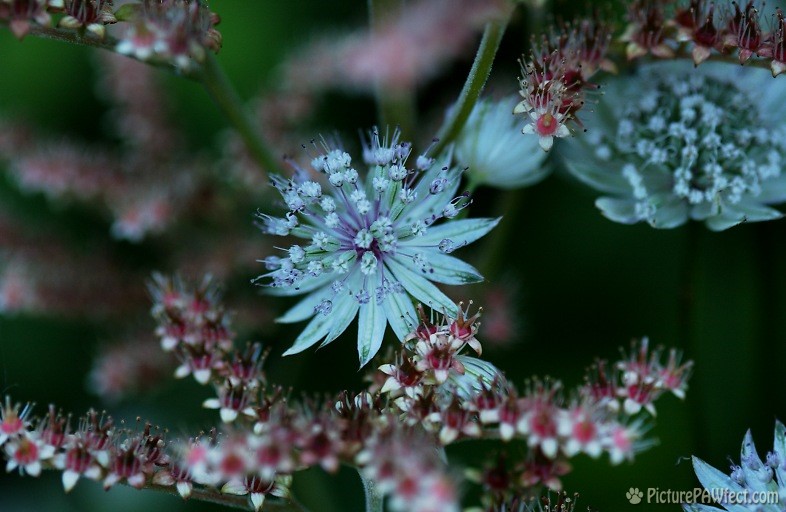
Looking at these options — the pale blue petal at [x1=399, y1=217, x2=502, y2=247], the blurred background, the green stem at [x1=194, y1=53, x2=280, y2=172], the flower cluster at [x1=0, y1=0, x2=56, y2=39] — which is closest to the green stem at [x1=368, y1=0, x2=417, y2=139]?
the blurred background

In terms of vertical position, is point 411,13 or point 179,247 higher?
point 411,13

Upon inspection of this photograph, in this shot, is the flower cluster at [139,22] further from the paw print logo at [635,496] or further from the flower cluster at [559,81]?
the paw print logo at [635,496]

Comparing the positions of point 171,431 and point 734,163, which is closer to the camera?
point 734,163

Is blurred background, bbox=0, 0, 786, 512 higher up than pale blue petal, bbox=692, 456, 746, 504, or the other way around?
blurred background, bbox=0, 0, 786, 512

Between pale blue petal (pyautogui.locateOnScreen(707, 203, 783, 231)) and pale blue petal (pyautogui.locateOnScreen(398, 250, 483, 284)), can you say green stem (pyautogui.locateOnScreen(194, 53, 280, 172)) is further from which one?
pale blue petal (pyautogui.locateOnScreen(707, 203, 783, 231))

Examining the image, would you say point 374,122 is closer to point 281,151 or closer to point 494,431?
point 281,151

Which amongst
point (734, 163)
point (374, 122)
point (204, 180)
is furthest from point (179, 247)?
point (734, 163)
